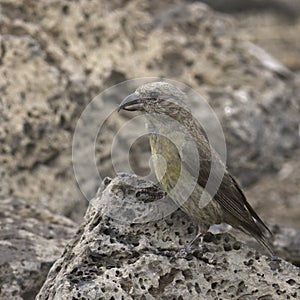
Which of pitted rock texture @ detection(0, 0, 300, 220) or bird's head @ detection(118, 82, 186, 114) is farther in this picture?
pitted rock texture @ detection(0, 0, 300, 220)

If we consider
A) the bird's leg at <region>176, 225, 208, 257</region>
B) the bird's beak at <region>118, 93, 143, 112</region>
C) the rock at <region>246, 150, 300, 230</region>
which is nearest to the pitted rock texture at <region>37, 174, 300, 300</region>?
the bird's leg at <region>176, 225, 208, 257</region>

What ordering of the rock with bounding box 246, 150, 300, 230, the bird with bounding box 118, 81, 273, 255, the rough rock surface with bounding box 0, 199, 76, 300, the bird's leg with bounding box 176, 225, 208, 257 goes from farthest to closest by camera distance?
the rock with bounding box 246, 150, 300, 230, the rough rock surface with bounding box 0, 199, 76, 300, the bird with bounding box 118, 81, 273, 255, the bird's leg with bounding box 176, 225, 208, 257

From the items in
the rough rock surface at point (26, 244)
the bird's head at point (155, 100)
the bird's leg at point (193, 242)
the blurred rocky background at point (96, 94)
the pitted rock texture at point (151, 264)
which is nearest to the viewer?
the pitted rock texture at point (151, 264)

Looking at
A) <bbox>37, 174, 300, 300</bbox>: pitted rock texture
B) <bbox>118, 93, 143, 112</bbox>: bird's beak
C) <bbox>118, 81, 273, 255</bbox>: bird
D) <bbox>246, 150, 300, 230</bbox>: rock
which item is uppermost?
<bbox>118, 93, 143, 112</bbox>: bird's beak

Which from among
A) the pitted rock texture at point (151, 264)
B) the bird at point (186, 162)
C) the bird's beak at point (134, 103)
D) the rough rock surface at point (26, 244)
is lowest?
the rough rock surface at point (26, 244)

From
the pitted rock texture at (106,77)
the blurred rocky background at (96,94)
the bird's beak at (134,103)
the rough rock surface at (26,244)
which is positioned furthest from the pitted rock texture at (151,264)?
the pitted rock texture at (106,77)

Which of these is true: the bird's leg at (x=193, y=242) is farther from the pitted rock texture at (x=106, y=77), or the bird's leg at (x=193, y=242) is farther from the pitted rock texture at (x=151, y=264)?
the pitted rock texture at (x=106, y=77)

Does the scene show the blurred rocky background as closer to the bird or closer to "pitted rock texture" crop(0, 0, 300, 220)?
"pitted rock texture" crop(0, 0, 300, 220)
